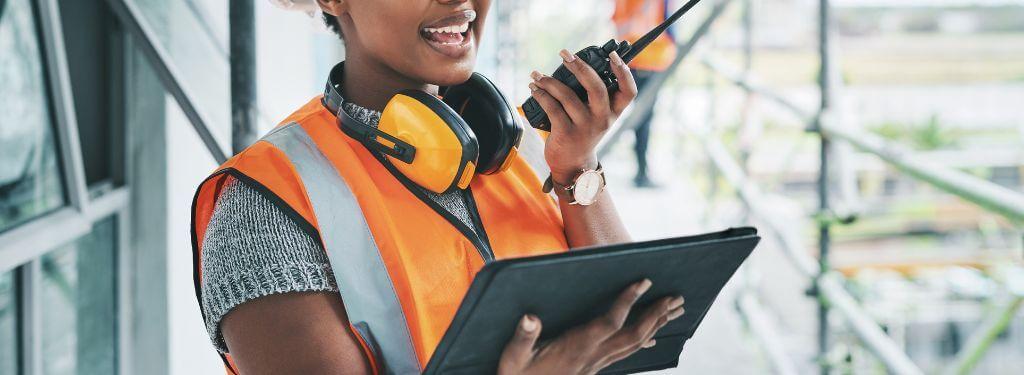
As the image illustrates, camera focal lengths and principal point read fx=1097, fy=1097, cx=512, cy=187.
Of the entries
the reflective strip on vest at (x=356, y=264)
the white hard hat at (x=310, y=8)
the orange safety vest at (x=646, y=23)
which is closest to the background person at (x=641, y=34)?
the orange safety vest at (x=646, y=23)

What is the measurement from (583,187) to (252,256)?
1.24 feet

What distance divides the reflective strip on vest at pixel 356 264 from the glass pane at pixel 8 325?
751 millimetres

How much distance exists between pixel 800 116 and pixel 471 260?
70.2 inches

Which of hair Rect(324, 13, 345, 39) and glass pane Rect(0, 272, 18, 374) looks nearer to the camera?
hair Rect(324, 13, 345, 39)

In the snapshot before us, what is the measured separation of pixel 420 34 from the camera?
43.2 inches

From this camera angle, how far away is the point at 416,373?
1.03 metres

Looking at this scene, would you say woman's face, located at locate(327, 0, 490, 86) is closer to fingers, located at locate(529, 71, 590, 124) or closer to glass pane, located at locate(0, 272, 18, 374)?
fingers, located at locate(529, 71, 590, 124)

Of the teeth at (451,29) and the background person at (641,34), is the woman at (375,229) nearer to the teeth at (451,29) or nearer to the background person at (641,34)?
the teeth at (451,29)

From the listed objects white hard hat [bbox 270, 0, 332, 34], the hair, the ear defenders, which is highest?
white hard hat [bbox 270, 0, 332, 34]

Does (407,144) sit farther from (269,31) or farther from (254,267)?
(269,31)

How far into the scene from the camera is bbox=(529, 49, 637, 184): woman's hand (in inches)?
41.9

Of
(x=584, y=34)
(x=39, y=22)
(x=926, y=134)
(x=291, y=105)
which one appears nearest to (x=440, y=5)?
(x=39, y=22)

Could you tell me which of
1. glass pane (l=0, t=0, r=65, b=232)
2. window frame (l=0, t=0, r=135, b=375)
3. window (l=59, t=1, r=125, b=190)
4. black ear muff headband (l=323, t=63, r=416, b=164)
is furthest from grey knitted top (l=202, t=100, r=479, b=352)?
window (l=59, t=1, r=125, b=190)

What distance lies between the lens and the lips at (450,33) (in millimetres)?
1093
